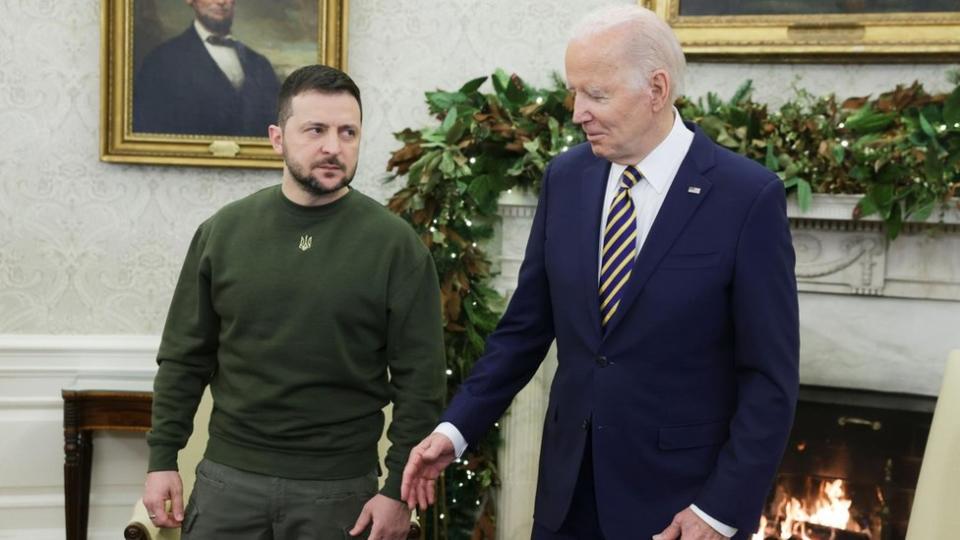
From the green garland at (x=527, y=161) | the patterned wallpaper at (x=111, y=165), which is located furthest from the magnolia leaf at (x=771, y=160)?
the patterned wallpaper at (x=111, y=165)

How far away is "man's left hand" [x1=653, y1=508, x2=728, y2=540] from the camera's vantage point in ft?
5.74

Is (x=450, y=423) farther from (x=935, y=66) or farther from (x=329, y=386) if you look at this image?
(x=935, y=66)

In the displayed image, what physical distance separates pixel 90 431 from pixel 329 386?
1.89 m

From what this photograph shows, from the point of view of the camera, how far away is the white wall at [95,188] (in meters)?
3.87

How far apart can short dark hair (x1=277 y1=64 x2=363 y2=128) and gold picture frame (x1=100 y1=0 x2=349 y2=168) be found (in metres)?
1.57

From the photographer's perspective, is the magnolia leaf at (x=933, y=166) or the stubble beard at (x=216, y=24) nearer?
the magnolia leaf at (x=933, y=166)

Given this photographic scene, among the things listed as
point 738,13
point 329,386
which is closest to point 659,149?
point 329,386

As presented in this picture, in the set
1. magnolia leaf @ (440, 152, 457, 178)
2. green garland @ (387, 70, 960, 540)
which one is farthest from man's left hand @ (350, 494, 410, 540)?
magnolia leaf @ (440, 152, 457, 178)

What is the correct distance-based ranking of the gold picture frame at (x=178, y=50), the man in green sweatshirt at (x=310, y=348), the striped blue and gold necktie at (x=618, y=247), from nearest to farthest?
the striped blue and gold necktie at (x=618, y=247) → the man in green sweatshirt at (x=310, y=348) → the gold picture frame at (x=178, y=50)

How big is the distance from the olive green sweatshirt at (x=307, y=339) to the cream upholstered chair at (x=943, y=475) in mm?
1079

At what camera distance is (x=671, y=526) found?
1.78 meters

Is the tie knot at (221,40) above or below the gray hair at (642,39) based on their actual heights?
above

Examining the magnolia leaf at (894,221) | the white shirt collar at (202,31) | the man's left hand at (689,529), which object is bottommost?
the man's left hand at (689,529)

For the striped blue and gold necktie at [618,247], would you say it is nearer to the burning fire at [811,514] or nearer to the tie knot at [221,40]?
the burning fire at [811,514]
